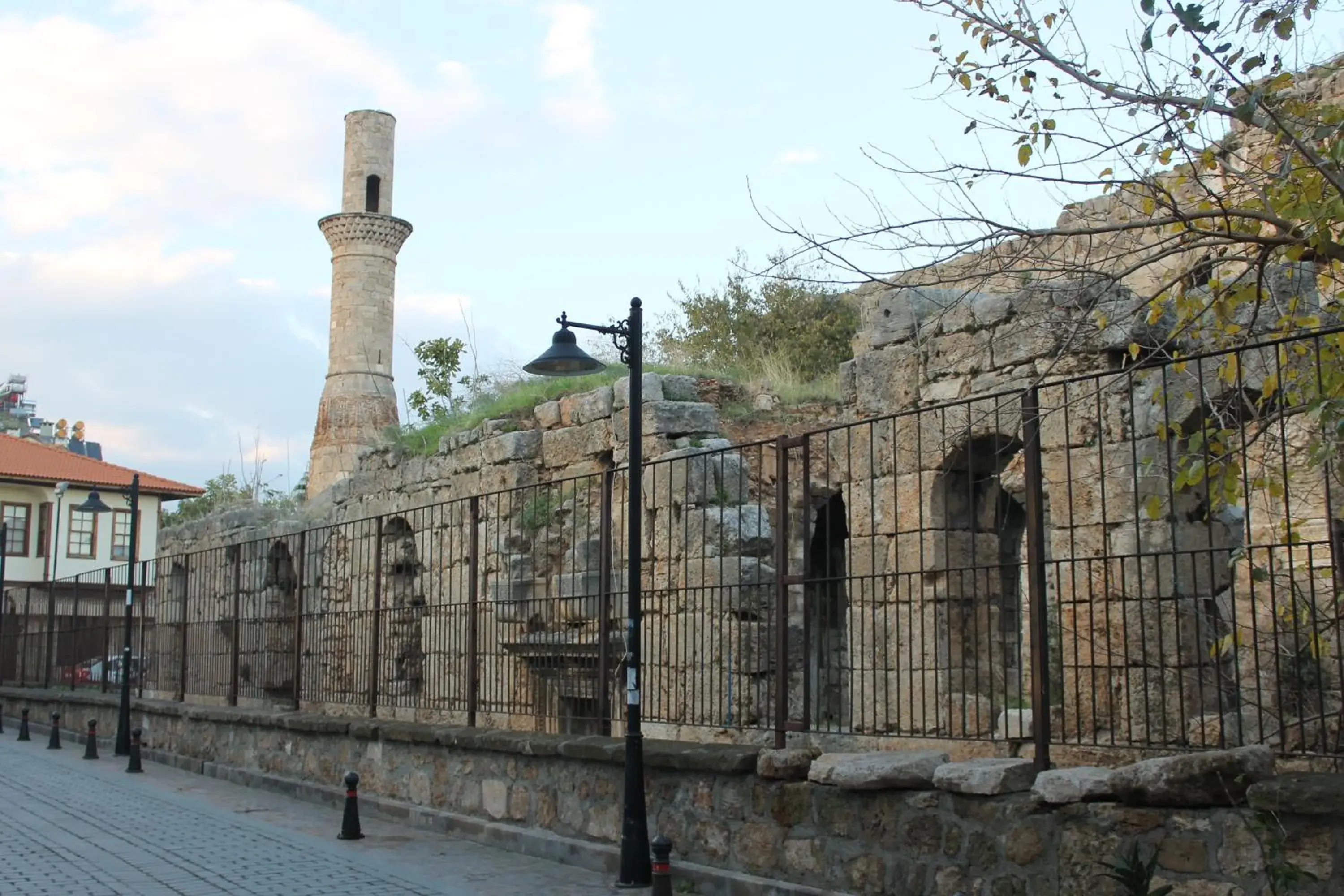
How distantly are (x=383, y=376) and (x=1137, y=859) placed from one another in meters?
36.8

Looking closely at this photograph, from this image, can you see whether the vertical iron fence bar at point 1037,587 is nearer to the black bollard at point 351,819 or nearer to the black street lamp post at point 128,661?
the black bollard at point 351,819

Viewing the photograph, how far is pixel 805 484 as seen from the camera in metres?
8.26

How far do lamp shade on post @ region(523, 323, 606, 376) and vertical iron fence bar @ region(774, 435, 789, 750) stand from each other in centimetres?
142

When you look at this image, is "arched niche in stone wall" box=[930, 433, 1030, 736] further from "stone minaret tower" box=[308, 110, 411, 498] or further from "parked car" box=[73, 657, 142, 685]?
"stone minaret tower" box=[308, 110, 411, 498]

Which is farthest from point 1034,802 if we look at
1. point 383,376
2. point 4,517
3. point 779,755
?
point 4,517

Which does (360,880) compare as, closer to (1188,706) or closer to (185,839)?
(185,839)

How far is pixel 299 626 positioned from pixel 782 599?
7.80 meters

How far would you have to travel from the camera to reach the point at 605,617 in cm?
1000

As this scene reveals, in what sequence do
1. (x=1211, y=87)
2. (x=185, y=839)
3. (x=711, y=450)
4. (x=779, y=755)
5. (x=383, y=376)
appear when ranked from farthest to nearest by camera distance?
(x=383, y=376) < (x=185, y=839) < (x=711, y=450) < (x=779, y=755) < (x=1211, y=87)

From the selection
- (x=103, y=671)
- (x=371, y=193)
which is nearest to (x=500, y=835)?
(x=103, y=671)

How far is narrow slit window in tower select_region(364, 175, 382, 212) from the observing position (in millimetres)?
41312

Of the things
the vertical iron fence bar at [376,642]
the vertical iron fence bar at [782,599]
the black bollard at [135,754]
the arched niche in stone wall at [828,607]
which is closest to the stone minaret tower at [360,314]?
the black bollard at [135,754]

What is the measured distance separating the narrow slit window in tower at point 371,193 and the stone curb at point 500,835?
88.8 ft

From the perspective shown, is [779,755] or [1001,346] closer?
[779,755]
